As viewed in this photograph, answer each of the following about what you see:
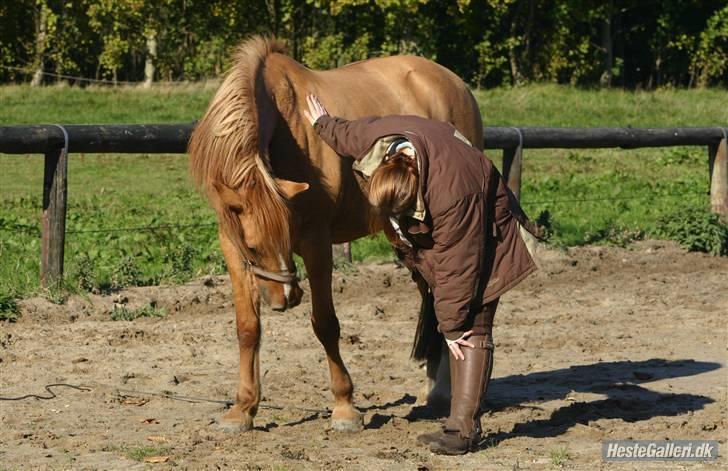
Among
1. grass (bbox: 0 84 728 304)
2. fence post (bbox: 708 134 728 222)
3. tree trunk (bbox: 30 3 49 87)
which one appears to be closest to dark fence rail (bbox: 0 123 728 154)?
grass (bbox: 0 84 728 304)

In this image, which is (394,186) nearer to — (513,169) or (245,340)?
(245,340)

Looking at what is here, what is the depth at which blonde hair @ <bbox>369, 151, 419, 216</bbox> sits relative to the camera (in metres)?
4.74

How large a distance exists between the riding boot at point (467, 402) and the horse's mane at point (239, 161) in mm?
963

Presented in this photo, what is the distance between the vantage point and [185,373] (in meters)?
6.58

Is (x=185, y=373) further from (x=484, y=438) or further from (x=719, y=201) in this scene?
(x=719, y=201)

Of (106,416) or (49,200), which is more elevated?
(49,200)

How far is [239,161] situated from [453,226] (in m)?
0.97

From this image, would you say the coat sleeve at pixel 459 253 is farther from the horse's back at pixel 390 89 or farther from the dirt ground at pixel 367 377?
the horse's back at pixel 390 89

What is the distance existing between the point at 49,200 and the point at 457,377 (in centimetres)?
409

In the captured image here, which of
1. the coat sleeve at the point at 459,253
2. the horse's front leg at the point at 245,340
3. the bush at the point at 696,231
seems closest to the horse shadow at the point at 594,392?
the coat sleeve at the point at 459,253

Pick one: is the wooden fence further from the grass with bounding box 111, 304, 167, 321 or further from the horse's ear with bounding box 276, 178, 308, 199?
the horse's ear with bounding box 276, 178, 308, 199

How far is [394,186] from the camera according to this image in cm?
474

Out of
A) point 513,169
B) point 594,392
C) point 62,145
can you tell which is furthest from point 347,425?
point 513,169

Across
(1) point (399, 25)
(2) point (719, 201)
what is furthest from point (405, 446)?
(1) point (399, 25)
